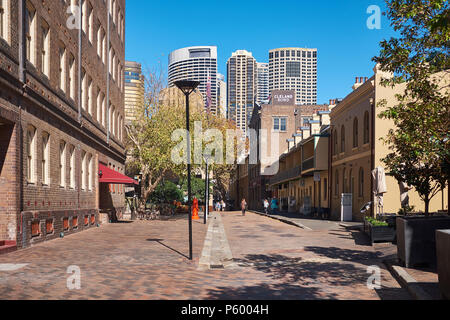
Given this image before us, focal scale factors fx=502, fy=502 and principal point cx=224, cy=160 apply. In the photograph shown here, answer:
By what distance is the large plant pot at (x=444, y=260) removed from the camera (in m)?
6.29

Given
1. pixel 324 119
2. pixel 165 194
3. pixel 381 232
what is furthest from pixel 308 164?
pixel 381 232

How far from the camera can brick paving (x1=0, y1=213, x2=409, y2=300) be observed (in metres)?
7.54

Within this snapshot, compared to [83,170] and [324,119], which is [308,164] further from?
[83,170]

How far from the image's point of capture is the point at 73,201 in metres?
20.0

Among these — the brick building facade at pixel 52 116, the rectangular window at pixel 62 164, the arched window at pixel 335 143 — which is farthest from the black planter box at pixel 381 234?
the arched window at pixel 335 143

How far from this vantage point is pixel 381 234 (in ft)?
49.6

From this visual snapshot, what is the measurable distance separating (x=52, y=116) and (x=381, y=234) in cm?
1129

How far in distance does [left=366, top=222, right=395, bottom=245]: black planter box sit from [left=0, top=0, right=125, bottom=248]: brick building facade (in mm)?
9875

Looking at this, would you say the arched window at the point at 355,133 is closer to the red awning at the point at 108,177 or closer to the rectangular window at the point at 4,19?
the red awning at the point at 108,177

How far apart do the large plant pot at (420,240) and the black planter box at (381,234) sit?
4.99 meters

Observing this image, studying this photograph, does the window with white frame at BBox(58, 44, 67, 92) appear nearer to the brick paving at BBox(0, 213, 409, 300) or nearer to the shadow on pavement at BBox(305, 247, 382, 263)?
the brick paving at BBox(0, 213, 409, 300)
